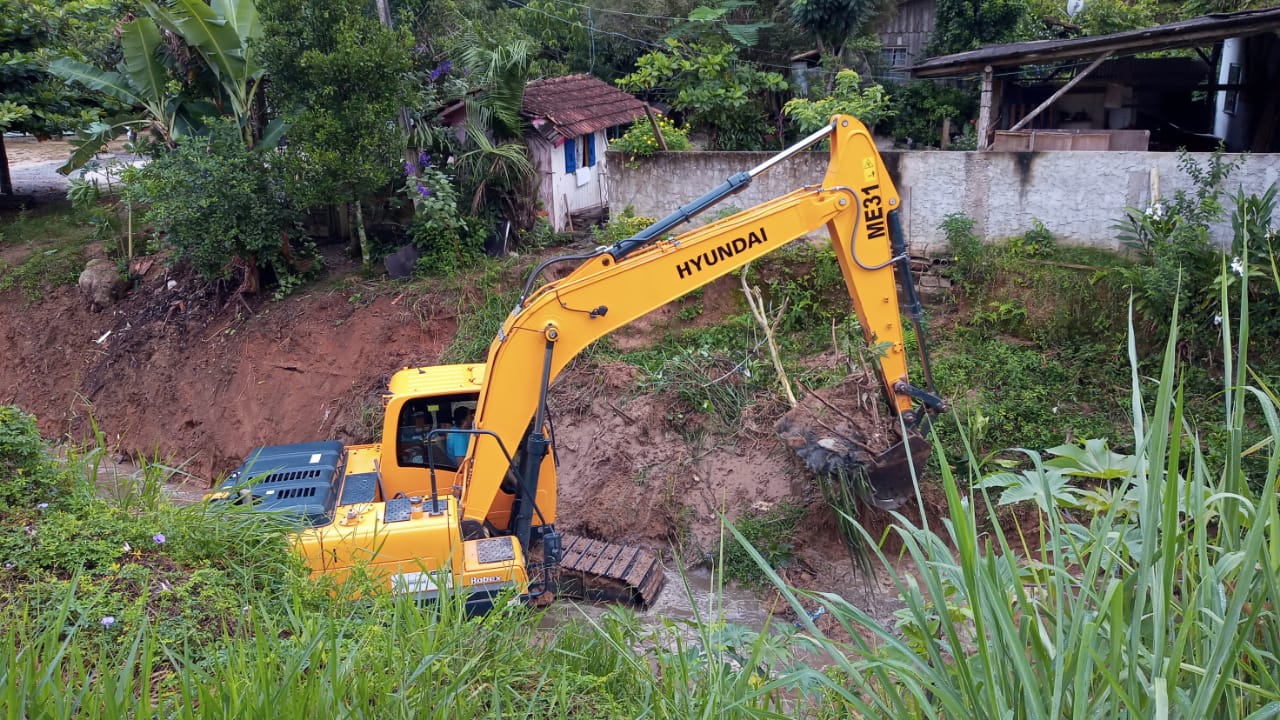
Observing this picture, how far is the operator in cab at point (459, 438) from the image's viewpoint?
6566 millimetres

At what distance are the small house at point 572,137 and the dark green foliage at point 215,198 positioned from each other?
374 centimetres

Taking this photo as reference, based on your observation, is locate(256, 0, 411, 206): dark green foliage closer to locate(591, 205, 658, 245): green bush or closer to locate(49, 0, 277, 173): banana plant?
locate(49, 0, 277, 173): banana plant

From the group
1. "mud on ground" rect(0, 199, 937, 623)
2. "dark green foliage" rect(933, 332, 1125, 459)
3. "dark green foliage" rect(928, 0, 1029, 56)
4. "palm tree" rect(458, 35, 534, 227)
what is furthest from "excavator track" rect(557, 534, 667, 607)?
"dark green foliage" rect(928, 0, 1029, 56)

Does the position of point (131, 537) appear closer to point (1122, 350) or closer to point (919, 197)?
point (1122, 350)

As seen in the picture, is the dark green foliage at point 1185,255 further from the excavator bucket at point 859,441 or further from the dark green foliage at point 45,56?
the dark green foliage at point 45,56

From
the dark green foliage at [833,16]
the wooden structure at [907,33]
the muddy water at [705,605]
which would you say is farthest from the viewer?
the wooden structure at [907,33]

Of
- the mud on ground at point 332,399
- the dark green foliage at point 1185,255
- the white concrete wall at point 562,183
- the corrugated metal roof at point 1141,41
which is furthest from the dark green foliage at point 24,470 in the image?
the corrugated metal roof at point 1141,41

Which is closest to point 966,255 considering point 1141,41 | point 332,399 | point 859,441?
point 1141,41

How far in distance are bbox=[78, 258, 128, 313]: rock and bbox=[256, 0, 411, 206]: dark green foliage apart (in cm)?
403

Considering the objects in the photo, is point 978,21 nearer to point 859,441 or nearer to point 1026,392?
point 1026,392

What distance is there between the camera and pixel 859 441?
6688 millimetres

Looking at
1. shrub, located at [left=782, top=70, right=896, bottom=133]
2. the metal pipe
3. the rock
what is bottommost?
the rock

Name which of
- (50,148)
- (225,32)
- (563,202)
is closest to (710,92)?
(563,202)

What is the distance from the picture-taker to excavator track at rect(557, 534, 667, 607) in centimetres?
686
